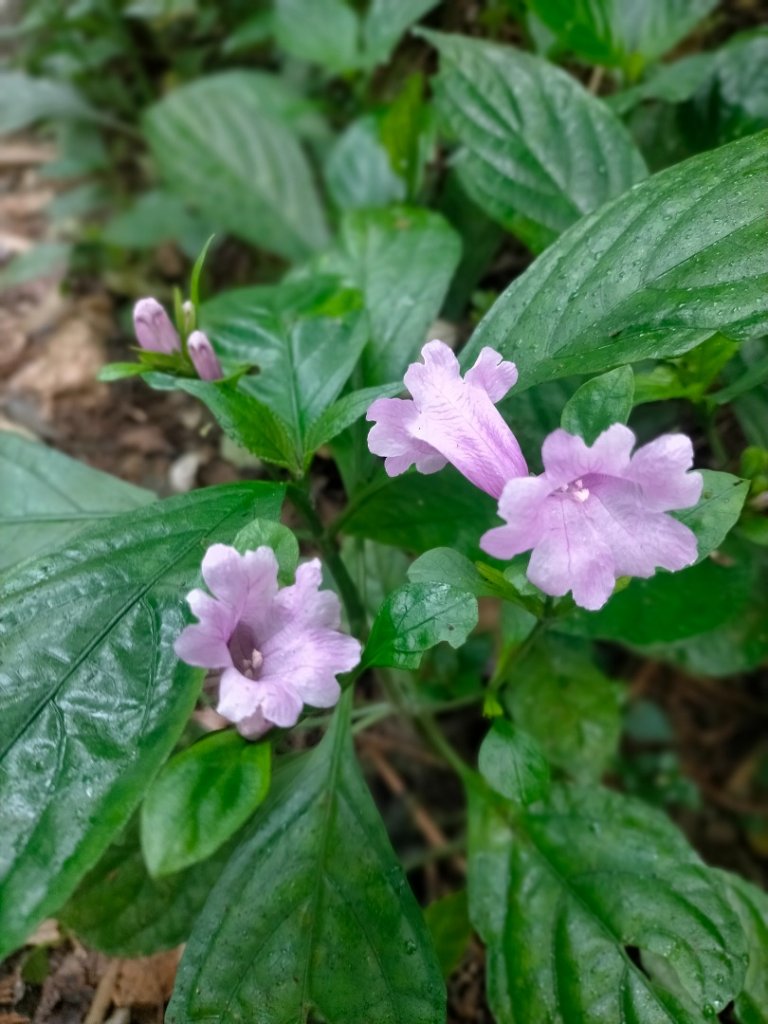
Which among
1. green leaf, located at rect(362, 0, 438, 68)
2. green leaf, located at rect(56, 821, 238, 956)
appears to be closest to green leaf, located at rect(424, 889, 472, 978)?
green leaf, located at rect(56, 821, 238, 956)

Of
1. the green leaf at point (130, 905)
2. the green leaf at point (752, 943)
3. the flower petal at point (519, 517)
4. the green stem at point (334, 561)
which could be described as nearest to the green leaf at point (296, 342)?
the green stem at point (334, 561)

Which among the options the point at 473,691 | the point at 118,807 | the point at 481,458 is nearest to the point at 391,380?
the point at 481,458

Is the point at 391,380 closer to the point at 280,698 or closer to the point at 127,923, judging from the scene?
the point at 280,698

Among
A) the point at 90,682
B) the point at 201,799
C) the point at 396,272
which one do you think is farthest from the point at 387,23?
the point at 201,799

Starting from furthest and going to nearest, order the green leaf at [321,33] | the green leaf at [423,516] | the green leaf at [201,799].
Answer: the green leaf at [321,33], the green leaf at [423,516], the green leaf at [201,799]

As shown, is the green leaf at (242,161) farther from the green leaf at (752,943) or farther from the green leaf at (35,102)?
the green leaf at (752,943)
